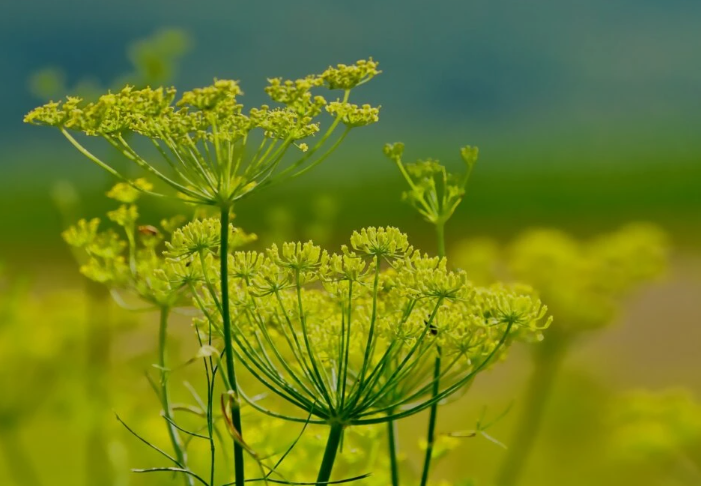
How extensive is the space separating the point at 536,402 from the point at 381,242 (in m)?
1.42

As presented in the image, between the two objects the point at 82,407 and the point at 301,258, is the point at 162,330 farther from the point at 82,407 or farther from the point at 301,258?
the point at 82,407

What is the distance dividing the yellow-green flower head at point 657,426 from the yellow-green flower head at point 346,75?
1.40 m

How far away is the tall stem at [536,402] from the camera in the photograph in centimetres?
181

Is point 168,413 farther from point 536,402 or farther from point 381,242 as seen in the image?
point 536,402

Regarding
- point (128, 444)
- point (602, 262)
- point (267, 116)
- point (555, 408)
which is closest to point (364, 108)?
point (267, 116)

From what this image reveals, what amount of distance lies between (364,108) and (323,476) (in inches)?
11.3

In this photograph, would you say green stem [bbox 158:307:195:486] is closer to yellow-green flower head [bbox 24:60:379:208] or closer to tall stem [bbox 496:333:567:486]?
yellow-green flower head [bbox 24:60:379:208]

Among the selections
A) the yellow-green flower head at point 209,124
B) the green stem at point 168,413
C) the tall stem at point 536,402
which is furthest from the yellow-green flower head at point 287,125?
the tall stem at point 536,402

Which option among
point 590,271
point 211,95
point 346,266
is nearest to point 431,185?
point 346,266

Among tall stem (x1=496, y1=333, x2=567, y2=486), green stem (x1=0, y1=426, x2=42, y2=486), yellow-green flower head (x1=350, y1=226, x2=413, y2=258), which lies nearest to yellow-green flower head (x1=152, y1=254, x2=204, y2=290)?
yellow-green flower head (x1=350, y1=226, x2=413, y2=258)

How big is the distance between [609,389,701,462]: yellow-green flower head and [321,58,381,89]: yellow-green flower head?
1.40m

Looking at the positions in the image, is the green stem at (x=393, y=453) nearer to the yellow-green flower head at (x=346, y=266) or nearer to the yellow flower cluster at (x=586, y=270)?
the yellow-green flower head at (x=346, y=266)

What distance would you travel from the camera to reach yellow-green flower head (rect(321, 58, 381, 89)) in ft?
2.01

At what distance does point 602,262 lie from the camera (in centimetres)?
186
